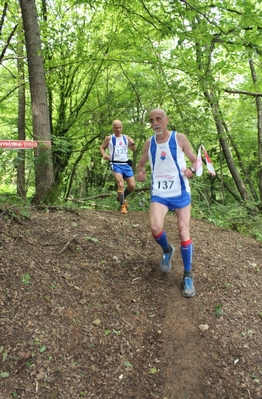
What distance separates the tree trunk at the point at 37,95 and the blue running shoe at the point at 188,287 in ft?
9.95

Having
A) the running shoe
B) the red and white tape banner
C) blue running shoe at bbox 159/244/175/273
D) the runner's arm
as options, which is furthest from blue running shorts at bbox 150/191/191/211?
the running shoe

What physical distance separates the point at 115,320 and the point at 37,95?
14.1 ft

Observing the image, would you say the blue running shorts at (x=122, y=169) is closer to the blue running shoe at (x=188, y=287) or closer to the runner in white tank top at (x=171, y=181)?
the runner in white tank top at (x=171, y=181)

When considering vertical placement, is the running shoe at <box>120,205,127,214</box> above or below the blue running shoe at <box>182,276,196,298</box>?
above

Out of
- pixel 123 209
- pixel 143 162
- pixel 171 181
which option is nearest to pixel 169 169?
pixel 171 181

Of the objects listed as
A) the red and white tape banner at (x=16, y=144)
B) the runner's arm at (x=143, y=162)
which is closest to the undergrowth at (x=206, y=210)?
the red and white tape banner at (x=16, y=144)

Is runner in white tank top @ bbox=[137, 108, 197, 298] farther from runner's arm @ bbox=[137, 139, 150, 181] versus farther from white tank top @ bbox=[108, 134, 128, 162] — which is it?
white tank top @ bbox=[108, 134, 128, 162]

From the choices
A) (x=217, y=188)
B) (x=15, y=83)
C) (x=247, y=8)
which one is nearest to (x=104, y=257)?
(x=247, y=8)

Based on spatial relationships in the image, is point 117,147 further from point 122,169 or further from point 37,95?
point 37,95

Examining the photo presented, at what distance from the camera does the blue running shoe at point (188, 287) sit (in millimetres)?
3486

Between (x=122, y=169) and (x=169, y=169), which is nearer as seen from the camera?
(x=169, y=169)

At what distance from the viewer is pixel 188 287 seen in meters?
3.54

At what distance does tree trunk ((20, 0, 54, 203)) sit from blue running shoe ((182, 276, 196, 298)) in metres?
3.03

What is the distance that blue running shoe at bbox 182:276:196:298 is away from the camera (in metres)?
3.49
